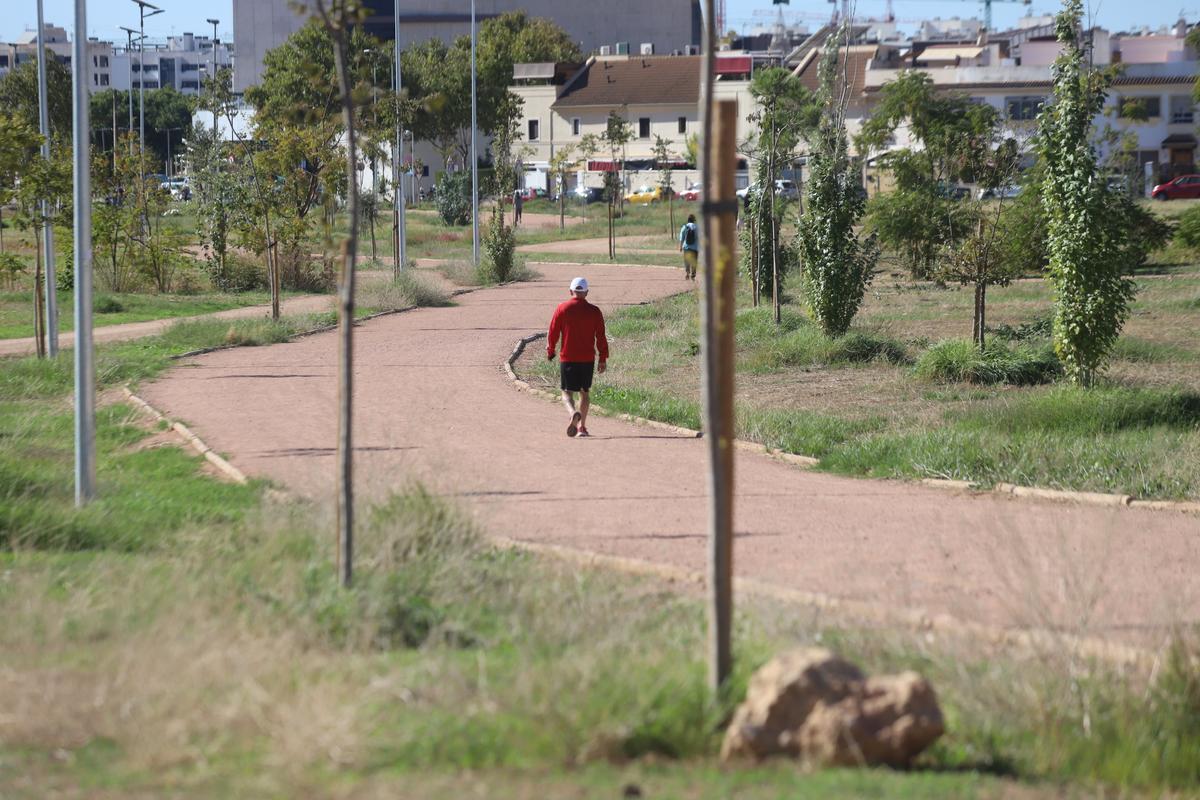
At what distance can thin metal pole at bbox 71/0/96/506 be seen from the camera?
9.99m

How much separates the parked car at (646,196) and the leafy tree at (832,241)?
51.1 m

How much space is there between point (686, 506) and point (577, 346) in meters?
3.68

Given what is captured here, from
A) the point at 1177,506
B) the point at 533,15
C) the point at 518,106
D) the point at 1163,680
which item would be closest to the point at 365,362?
the point at 1177,506

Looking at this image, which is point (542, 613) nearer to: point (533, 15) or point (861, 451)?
point (861, 451)

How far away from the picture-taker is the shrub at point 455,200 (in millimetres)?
58531

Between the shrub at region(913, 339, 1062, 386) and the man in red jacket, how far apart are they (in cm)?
556

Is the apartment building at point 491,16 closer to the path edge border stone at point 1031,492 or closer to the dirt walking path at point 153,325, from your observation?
the dirt walking path at point 153,325

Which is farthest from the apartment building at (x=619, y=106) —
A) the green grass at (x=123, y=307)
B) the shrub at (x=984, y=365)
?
the shrub at (x=984, y=365)

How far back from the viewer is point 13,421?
44.2ft

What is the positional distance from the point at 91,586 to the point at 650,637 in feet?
8.72

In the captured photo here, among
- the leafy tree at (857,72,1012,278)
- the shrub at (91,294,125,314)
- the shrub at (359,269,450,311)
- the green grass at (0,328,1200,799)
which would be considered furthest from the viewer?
the shrub at (359,269,450,311)

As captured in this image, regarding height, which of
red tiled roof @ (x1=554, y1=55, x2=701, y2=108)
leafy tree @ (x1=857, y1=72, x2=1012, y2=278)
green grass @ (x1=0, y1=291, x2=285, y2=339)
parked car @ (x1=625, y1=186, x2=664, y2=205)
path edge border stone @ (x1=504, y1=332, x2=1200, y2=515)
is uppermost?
red tiled roof @ (x1=554, y1=55, x2=701, y2=108)

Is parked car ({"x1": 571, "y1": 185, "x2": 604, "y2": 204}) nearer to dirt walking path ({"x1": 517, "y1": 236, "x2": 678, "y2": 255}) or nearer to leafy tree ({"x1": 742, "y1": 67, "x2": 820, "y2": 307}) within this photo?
dirt walking path ({"x1": 517, "y1": 236, "x2": 678, "y2": 255})

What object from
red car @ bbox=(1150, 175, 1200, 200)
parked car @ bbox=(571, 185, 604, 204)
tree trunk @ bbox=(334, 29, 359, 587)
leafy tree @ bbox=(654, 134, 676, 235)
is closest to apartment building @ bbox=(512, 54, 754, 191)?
leafy tree @ bbox=(654, 134, 676, 235)
